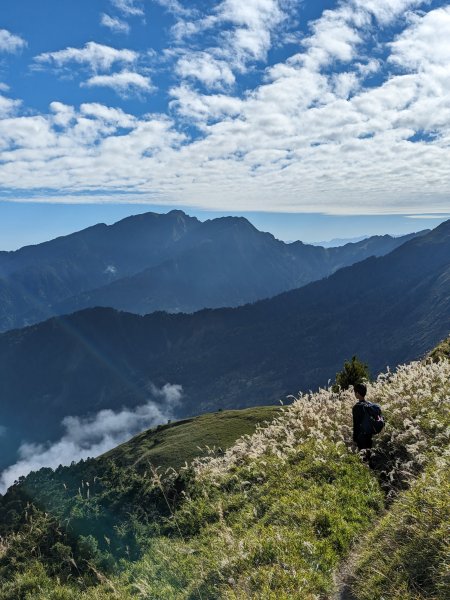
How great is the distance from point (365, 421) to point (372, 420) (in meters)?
0.21

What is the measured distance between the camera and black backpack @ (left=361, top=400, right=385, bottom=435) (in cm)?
1302

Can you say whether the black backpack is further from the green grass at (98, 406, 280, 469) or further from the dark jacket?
the green grass at (98, 406, 280, 469)

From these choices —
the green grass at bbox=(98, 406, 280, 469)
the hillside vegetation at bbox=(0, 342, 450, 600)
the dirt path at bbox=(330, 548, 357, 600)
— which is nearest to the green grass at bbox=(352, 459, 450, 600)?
the hillside vegetation at bbox=(0, 342, 450, 600)

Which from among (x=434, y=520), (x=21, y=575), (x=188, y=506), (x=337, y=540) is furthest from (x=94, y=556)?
(x=434, y=520)

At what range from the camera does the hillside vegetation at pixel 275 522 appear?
726 cm

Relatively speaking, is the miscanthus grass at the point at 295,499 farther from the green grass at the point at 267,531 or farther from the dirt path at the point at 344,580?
the dirt path at the point at 344,580

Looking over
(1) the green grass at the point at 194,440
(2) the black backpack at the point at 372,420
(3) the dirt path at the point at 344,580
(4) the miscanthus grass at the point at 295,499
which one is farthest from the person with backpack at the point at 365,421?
(1) the green grass at the point at 194,440

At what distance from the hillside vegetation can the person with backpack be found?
584 millimetres

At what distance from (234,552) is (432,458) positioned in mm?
5637

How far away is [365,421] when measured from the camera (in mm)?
13195

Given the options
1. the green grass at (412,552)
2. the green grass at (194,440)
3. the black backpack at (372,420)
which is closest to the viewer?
the green grass at (412,552)

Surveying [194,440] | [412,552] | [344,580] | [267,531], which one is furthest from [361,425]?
[194,440]

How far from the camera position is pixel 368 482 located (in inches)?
464

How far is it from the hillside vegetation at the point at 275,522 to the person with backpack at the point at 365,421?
584 mm
